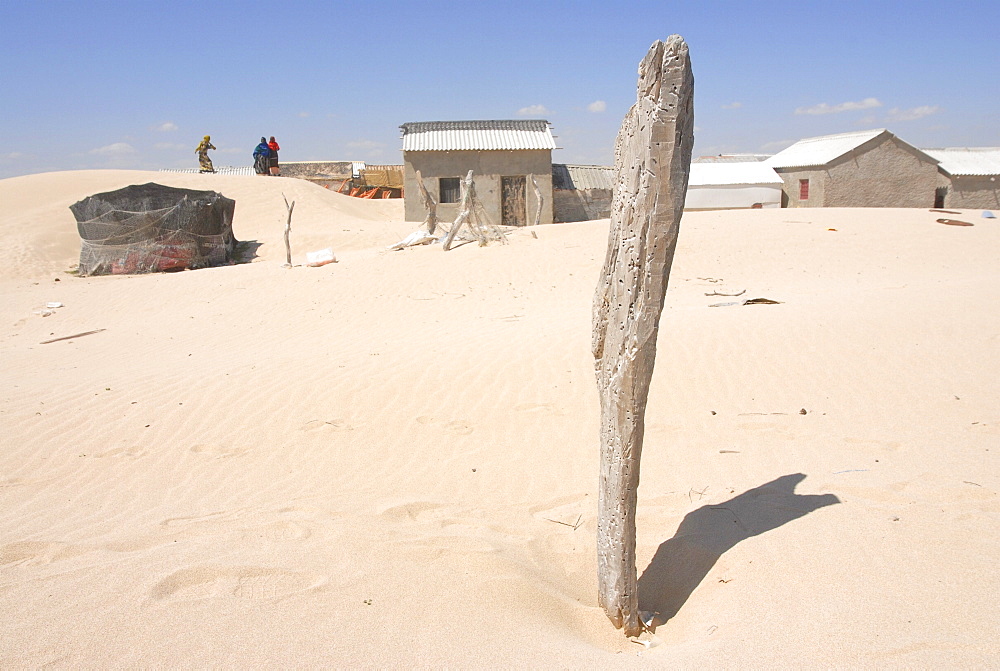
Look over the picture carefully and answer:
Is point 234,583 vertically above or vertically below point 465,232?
below

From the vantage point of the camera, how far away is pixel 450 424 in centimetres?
597

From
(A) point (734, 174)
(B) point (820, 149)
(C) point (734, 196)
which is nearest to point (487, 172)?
(C) point (734, 196)

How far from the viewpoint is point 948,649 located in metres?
2.73

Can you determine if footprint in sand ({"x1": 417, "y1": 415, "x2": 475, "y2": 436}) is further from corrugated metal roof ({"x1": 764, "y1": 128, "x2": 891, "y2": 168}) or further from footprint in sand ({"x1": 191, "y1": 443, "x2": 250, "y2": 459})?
corrugated metal roof ({"x1": 764, "y1": 128, "x2": 891, "y2": 168})

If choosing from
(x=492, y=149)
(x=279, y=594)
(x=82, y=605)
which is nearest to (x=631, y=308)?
(x=279, y=594)

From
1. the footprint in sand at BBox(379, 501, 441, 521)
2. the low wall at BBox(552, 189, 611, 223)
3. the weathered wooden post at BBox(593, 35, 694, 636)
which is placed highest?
the low wall at BBox(552, 189, 611, 223)

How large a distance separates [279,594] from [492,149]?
74.5 ft

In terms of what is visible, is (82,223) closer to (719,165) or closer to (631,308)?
(631,308)

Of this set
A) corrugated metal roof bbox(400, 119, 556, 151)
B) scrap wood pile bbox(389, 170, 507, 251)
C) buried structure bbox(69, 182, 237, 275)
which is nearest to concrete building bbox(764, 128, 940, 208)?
corrugated metal roof bbox(400, 119, 556, 151)

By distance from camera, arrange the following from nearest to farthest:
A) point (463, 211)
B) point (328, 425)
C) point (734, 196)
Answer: point (328, 425)
point (463, 211)
point (734, 196)

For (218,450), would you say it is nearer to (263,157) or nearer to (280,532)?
(280,532)

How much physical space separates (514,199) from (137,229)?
1252 cm

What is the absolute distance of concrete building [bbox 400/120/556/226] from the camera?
24.6 meters

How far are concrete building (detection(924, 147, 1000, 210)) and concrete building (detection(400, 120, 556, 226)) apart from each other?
15.3 metres
